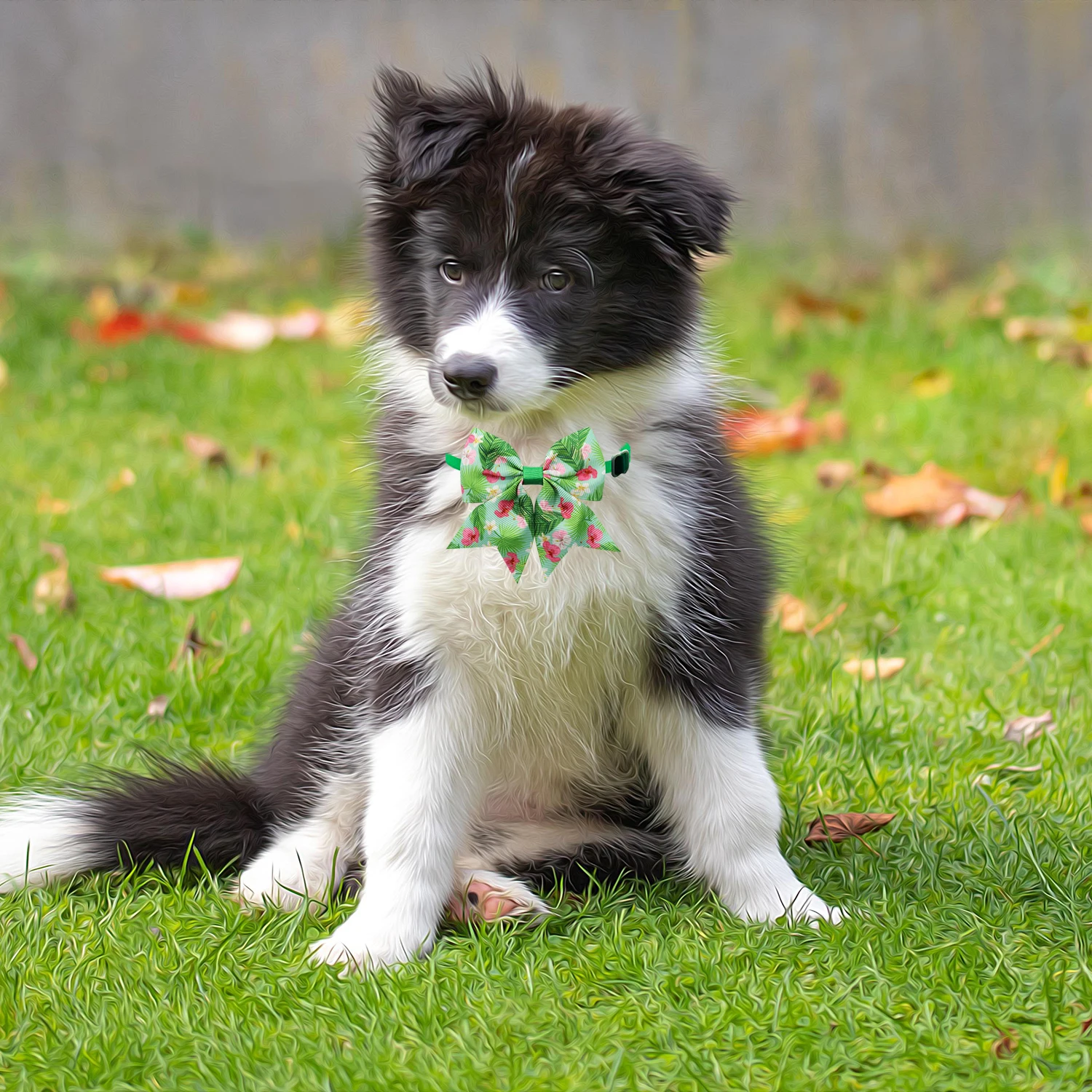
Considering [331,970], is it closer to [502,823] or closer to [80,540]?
[502,823]

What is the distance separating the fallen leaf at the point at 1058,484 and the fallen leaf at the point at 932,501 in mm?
175

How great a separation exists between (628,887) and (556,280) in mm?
1215

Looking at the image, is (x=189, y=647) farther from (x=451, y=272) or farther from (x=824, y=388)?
(x=824, y=388)

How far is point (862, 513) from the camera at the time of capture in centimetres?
480

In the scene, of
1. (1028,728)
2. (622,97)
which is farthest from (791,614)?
(622,97)

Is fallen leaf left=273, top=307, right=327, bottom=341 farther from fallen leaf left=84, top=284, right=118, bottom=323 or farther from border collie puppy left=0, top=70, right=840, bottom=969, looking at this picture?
border collie puppy left=0, top=70, right=840, bottom=969

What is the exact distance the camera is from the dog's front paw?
2.47 meters

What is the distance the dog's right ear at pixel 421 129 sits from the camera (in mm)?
2465

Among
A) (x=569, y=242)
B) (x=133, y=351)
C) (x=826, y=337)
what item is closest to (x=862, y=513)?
(x=826, y=337)

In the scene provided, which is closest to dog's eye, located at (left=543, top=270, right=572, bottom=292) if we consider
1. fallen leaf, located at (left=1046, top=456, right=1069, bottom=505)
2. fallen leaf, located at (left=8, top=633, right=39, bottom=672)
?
fallen leaf, located at (left=8, top=633, right=39, bottom=672)

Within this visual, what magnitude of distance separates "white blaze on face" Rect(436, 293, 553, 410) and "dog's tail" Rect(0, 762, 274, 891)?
3.75 feet

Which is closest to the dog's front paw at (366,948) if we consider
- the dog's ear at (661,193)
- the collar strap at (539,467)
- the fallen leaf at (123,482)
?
the collar strap at (539,467)

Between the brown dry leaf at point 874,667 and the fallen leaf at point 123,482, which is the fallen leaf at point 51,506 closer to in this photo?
the fallen leaf at point 123,482

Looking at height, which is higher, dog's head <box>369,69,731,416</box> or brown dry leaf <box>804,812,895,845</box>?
dog's head <box>369,69,731,416</box>
